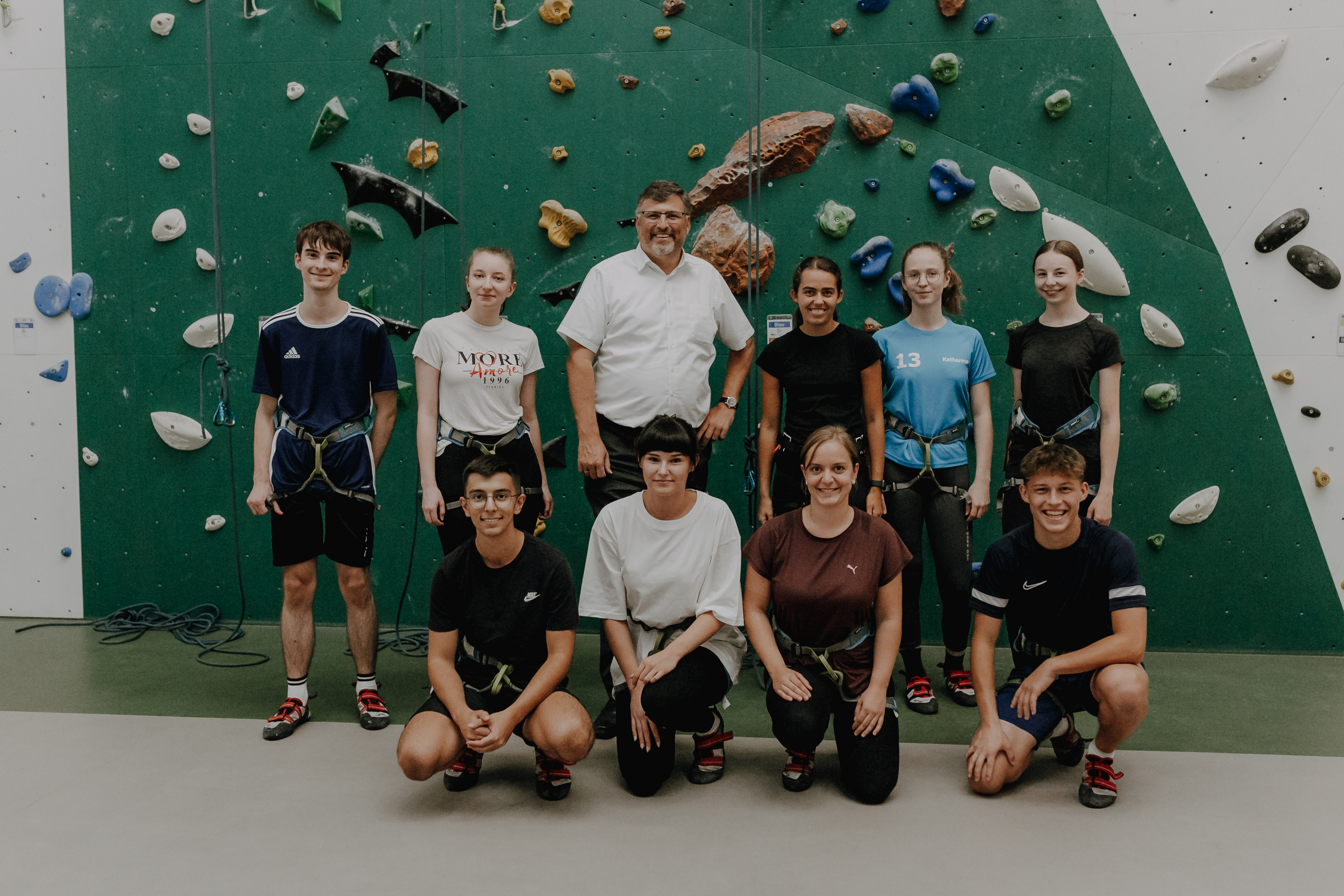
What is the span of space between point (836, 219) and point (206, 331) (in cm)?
255

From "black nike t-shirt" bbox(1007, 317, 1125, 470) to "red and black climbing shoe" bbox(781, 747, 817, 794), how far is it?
1.12 metres

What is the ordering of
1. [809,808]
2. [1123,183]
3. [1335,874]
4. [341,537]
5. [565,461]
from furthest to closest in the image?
1. [565,461]
2. [1123,183]
3. [341,537]
4. [809,808]
5. [1335,874]

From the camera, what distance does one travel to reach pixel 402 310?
350 centimetres

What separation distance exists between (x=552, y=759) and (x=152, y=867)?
0.84 meters

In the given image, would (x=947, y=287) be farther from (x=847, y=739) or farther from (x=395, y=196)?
(x=395, y=196)

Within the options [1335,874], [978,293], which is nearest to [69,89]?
[978,293]

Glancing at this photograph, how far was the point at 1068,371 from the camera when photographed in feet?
8.56

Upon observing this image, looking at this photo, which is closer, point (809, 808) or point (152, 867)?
point (152, 867)

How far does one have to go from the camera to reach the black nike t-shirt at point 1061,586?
2.08 metres

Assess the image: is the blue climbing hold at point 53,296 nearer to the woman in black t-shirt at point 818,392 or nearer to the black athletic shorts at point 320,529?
the black athletic shorts at point 320,529

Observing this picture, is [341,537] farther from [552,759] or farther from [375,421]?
[552,759]

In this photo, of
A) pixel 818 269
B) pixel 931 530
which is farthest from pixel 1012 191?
pixel 931 530

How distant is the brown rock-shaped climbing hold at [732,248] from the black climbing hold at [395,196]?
100 cm

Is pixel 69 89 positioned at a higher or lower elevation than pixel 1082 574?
higher
